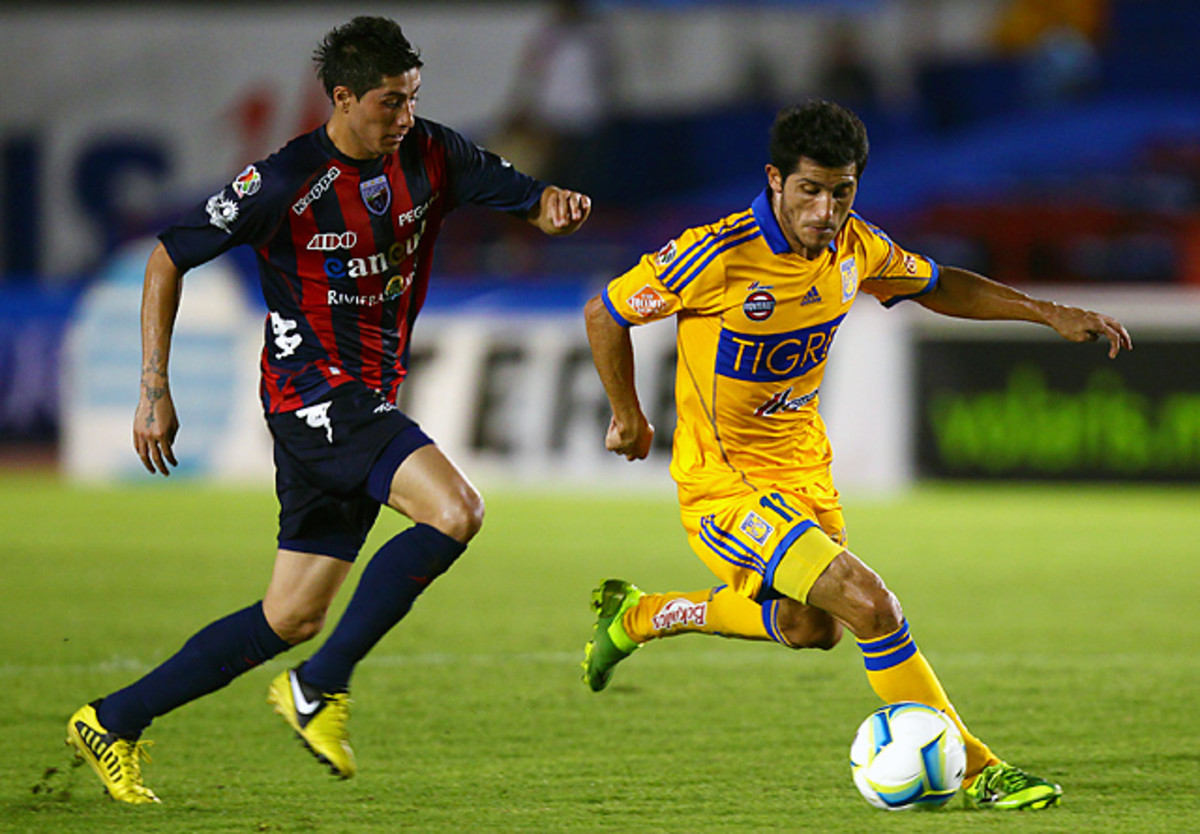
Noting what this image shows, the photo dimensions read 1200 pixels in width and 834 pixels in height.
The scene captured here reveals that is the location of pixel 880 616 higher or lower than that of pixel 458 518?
lower

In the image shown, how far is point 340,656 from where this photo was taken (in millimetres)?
4188

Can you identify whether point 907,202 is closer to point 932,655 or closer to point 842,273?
point 932,655

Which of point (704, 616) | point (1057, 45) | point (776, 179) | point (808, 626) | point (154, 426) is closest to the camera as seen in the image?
point (154, 426)

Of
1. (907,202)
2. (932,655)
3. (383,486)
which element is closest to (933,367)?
(907,202)

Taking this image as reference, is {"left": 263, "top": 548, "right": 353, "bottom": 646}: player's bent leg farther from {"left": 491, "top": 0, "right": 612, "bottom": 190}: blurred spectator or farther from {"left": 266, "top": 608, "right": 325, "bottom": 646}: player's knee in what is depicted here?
{"left": 491, "top": 0, "right": 612, "bottom": 190}: blurred spectator

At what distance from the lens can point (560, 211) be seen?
4.49 meters

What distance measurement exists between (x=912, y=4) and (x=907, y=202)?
15.9 feet

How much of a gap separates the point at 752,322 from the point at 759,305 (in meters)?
0.05

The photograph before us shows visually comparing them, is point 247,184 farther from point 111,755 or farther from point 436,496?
point 111,755

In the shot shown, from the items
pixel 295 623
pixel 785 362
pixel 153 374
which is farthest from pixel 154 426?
pixel 785 362

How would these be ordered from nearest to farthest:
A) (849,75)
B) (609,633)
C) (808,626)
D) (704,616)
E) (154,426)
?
(154,426) < (808,626) < (704,616) < (609,633) < (849,75)

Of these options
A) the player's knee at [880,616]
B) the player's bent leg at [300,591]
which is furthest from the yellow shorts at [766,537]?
the player's bent leg at [300,591]

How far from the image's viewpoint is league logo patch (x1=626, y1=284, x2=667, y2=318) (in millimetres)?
4551

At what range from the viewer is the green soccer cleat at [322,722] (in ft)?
13.5
